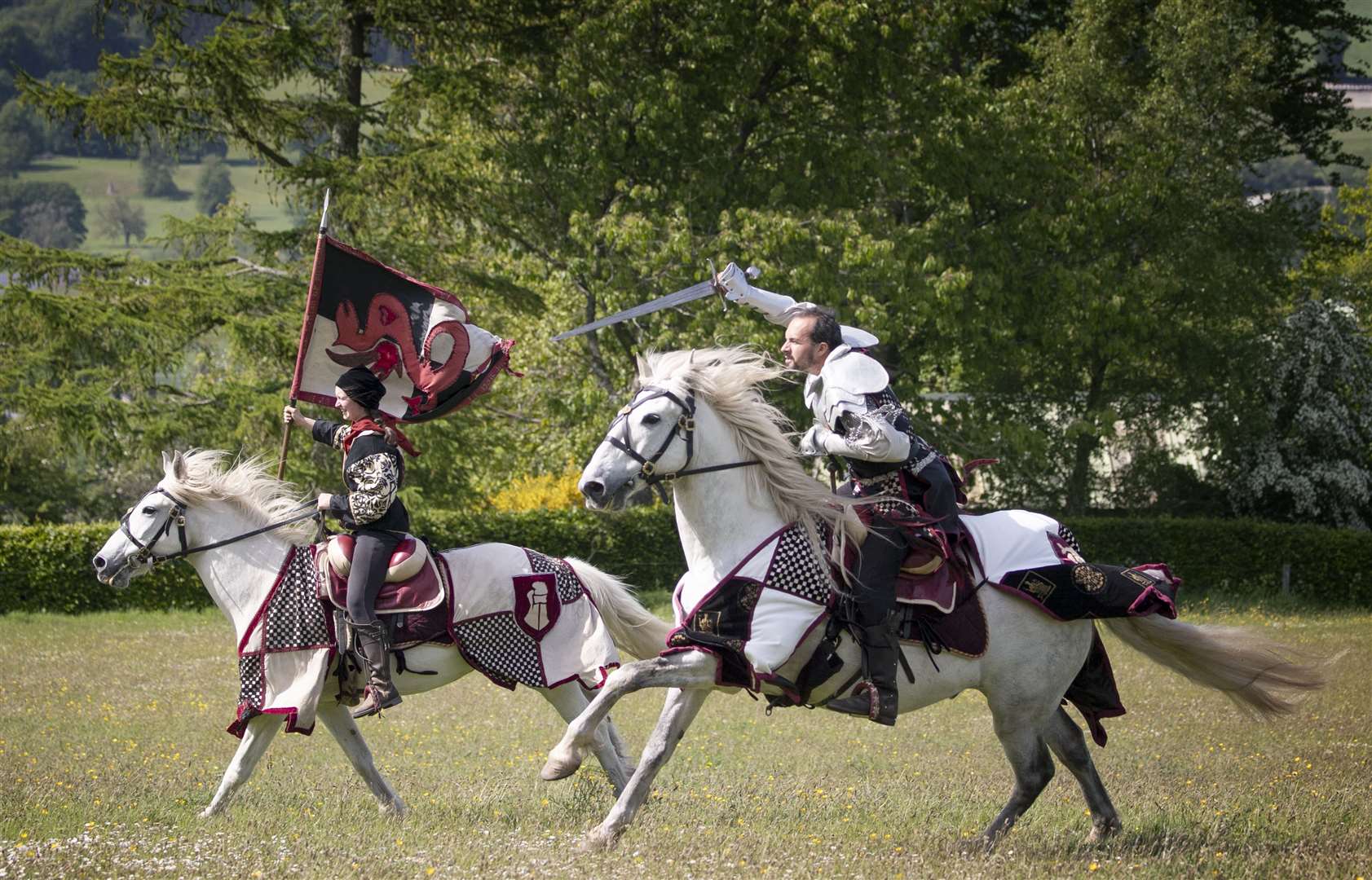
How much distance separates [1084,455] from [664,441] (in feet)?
75.7

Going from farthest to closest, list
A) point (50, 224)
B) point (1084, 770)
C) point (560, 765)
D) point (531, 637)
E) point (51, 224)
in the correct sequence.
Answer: point (51, 224), point (50, 224), point (531, 637), point (1084, 770), point (560, 765)

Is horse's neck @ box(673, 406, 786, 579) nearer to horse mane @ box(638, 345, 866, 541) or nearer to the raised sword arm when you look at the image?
horse mane @ box(638, 345, 866, 541)

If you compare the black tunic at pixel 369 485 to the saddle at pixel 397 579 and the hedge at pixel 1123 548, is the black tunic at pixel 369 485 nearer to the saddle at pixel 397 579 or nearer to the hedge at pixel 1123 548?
the saddle at pixel 397 579

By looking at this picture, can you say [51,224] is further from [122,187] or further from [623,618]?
[623,618]

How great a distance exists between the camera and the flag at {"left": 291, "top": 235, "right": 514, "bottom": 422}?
325 inches

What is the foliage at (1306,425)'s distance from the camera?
2570 cm

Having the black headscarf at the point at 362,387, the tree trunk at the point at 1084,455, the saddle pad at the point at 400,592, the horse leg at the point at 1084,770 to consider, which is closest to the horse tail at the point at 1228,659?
the horse leg at the point at 1084,770

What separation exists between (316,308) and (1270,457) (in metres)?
22.6

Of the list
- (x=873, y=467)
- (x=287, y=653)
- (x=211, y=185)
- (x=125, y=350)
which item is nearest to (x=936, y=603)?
(x=873, y=467)

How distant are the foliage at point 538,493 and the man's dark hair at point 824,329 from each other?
24.4 m

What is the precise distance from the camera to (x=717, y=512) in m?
6.29

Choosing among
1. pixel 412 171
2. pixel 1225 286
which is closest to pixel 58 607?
pixel 412 171

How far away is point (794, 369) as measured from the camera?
670 centimetres

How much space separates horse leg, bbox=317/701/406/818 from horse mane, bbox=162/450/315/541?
111cm
